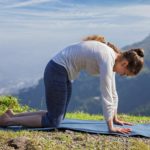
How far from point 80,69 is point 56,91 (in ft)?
2.13

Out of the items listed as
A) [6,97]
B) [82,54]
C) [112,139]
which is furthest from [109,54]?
[6,97]

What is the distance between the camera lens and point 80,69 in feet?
35.2

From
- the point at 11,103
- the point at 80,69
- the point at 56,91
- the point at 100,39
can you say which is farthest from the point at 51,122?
the point at 11,103

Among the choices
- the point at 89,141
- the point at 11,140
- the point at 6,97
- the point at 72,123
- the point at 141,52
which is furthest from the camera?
the point at 6,97

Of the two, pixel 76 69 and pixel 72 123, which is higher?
pixel 76 69

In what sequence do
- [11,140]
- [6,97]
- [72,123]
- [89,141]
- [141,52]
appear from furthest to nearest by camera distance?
[6,97] → [72,123] → [141,52] → [89,141] → [11,140]

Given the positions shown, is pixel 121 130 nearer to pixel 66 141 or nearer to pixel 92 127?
pixel 92 127

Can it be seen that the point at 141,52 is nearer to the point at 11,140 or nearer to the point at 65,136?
the point at 65,136

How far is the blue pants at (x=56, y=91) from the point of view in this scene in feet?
35.6

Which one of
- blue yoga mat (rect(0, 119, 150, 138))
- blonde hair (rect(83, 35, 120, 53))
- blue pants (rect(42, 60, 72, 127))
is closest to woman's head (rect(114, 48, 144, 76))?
blonde hair (rect(83, 35, 120, 53))

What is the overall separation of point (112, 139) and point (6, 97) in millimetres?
7869

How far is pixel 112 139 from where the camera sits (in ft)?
33.7

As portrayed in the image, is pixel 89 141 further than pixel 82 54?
No

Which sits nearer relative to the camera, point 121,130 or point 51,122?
point 121,130
